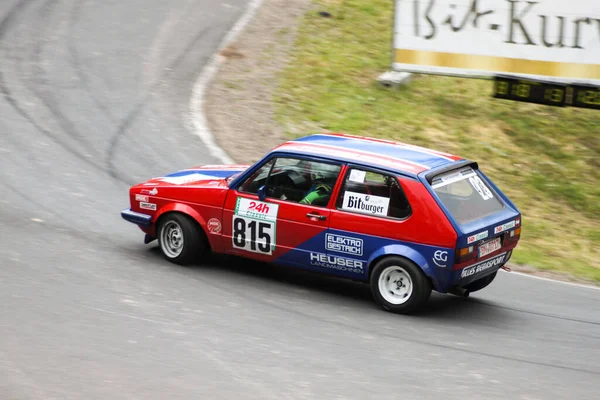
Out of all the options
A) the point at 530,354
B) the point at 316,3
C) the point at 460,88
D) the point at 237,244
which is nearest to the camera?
the point at 530,354

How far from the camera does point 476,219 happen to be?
860 centimetres

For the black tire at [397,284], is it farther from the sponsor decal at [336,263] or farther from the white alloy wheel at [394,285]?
the sponsor decal at [336,263]

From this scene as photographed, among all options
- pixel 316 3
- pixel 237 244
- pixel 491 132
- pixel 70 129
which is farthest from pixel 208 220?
pixel 316 3

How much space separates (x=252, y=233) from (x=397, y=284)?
163 cm

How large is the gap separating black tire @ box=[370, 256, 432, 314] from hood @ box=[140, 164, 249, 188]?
2119mm

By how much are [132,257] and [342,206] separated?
8.51 feet

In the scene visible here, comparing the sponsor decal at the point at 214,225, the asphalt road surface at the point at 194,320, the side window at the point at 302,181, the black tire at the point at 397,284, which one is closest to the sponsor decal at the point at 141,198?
the asphalt road surface at the point at 194,320

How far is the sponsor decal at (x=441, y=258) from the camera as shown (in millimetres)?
8234

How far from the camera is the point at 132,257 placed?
983 cm

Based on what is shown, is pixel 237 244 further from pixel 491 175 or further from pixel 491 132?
pixel 491 132

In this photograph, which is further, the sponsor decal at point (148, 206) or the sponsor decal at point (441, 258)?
the sponsor decal at point (148, 206)

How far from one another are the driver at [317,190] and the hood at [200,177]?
1.14m

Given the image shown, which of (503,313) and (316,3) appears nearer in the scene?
(503,313)

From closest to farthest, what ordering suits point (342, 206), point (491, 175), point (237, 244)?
1. point (342, 206)
2. point (237, 244)
3. point (491, 175)
